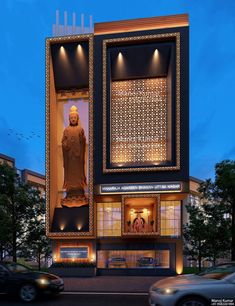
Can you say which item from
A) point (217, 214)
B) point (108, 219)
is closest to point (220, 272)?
point (217, 214)

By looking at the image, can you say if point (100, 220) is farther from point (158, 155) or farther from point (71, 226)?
point (158, 155)

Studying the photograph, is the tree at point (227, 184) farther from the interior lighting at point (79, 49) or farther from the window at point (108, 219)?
the interior lighting at point (79, 49)

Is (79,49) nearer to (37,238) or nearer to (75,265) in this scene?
(37,238)

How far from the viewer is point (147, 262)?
27.5m

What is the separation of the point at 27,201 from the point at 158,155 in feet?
32.9

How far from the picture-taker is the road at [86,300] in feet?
42.6

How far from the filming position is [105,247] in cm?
2819

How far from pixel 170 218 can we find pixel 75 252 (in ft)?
24.3

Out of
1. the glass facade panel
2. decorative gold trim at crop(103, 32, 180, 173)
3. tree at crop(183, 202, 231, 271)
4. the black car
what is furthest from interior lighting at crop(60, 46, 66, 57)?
the black car

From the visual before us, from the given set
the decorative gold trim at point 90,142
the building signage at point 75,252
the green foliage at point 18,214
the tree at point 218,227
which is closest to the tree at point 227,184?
the tree at point 218,227

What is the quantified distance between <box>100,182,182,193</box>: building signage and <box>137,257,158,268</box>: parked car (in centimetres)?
505

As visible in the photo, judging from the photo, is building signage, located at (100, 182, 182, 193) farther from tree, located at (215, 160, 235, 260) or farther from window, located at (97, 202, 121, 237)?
tree, located at (215, 160, 235, 260)

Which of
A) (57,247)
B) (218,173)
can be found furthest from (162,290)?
(57,247)

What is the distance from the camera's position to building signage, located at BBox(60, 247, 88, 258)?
90.5ft
